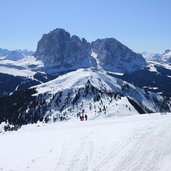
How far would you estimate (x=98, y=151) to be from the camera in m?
31.9

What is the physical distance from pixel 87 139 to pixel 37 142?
6.81 metres

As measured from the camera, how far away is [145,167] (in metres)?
26.3

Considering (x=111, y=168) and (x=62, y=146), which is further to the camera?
(x=62, y=146)

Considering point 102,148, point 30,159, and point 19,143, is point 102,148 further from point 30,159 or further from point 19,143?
point 19,143

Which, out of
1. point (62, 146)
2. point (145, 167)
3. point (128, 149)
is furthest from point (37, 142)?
point (145, 167)

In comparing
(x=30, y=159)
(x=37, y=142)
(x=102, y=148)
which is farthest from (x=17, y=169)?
(x=37, y=142)

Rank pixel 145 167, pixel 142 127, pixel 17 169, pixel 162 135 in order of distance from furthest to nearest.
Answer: pixel 142 127, pixel 162 135, pixel 17 169, pixel 145 167

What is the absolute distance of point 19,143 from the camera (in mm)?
42031

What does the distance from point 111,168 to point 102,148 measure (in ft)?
19.6

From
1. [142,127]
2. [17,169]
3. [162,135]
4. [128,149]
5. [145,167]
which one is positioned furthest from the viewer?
[142,127]

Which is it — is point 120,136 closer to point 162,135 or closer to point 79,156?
point 162,135

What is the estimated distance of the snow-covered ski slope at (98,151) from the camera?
2770 centimetres

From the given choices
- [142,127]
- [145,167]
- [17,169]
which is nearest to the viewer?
[145,167]

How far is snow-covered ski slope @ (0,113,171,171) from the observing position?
90.9ft
